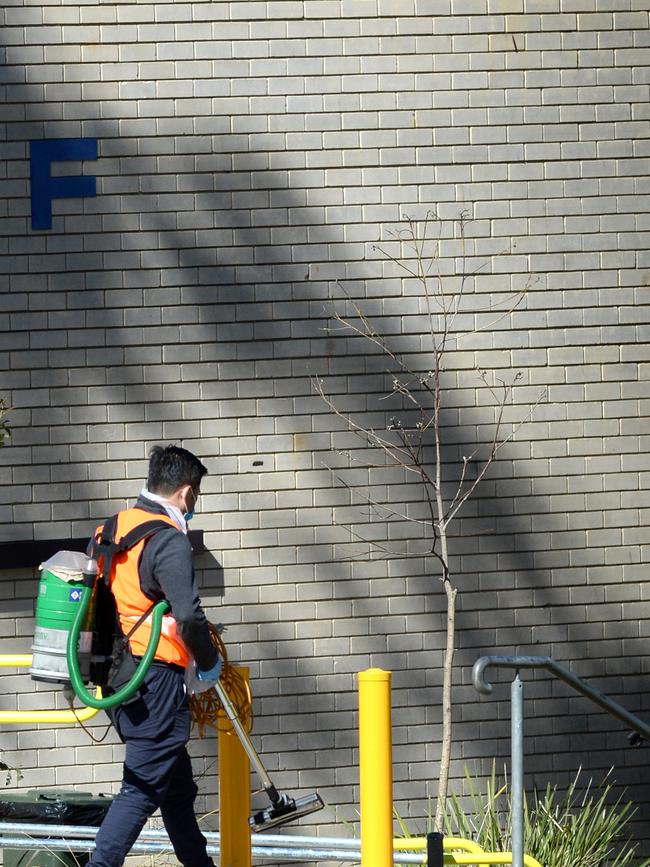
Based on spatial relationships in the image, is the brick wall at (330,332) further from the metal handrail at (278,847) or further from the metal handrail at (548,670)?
the metal handrail at (548,670)

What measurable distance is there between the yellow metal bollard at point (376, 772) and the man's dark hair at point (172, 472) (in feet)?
3.79

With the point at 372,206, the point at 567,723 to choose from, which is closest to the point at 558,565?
the point at 567,723

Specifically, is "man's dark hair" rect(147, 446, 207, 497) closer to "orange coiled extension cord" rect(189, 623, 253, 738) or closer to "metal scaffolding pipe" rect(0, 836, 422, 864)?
"orange coiled extension cord" rect(189, 623, 253, 738)

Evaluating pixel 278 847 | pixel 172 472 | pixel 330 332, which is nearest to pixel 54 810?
pixel 278 847

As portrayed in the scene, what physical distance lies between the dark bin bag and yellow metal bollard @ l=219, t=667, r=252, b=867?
133cm

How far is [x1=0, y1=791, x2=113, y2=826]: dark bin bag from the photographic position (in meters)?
5.31

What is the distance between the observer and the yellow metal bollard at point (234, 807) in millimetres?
4234

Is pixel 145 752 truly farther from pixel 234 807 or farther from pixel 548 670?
pixel 548 670

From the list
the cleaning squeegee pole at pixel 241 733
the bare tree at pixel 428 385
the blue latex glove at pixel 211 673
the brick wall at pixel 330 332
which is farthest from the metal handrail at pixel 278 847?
the bare tree at pixel 428 385

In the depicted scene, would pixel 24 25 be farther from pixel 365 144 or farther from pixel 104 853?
pixel 104 853

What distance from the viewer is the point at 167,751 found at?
4309 mm

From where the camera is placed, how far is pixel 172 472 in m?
4.50

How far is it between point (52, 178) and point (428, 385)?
2.36 metres

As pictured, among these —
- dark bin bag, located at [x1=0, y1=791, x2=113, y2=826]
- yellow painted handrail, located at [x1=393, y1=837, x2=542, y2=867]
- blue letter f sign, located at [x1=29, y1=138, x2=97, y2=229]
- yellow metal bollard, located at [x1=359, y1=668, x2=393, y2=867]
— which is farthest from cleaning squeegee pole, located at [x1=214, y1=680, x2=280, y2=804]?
blue letter f sign, located at [x1=29, y1=138, x2=97, y2=229]
